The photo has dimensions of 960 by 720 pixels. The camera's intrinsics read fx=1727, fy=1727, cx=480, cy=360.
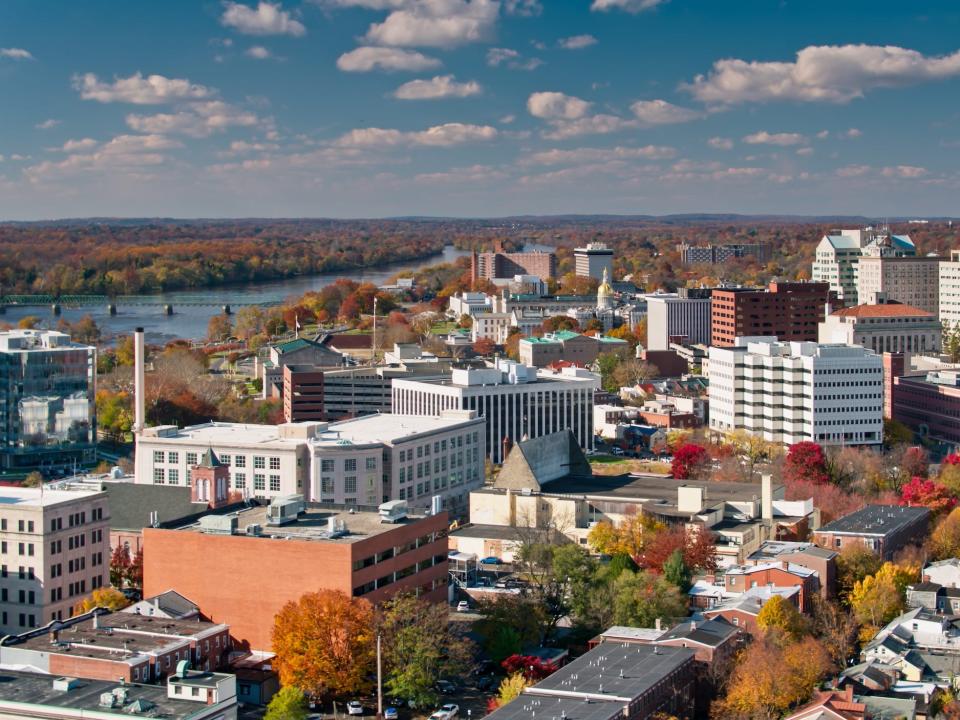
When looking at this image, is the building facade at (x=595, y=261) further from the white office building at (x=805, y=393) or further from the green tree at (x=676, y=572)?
the green tree at (x=676, y=572)

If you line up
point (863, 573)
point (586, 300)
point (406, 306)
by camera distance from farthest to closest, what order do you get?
point (406, 306) → point (586, 300) → point (863, 573)

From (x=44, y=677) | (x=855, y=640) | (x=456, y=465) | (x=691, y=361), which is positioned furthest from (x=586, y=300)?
(x=44, y=677)

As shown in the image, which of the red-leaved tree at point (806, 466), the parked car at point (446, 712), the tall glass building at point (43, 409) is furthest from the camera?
the tall glass building at point (43, 409)

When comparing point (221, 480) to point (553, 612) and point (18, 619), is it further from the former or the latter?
point (553, 612)

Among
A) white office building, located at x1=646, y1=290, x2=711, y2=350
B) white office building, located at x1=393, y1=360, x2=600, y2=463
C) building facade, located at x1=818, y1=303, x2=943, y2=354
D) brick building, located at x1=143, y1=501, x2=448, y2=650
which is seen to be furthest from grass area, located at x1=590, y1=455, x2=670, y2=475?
white office building, located at x1=646, y1=290, x2=711, y2=350

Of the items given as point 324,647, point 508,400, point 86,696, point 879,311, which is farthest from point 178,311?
point 86,696

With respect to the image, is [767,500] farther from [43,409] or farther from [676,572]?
[43,409]


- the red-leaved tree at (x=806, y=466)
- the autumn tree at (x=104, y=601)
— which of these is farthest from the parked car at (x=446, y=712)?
the red-leaved tree at (x=806, y=466)
